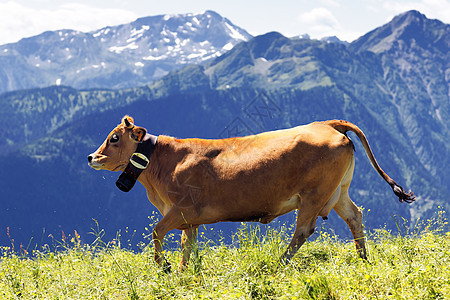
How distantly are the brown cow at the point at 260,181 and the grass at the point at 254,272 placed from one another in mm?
379

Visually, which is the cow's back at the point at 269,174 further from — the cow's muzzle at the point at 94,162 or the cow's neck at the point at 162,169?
the cow's muzzle at the point at 94,162

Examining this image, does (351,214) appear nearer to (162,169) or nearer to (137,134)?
(162,169)

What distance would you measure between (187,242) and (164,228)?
55 cm

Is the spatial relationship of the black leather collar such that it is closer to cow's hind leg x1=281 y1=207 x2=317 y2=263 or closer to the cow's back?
the cow's back

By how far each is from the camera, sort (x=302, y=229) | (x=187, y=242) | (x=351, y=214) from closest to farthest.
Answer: (x=302, y=229)
(x=187, y=242)
(x=351, y=214)

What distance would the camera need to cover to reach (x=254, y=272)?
23.3 ft

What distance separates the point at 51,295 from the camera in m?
7.29

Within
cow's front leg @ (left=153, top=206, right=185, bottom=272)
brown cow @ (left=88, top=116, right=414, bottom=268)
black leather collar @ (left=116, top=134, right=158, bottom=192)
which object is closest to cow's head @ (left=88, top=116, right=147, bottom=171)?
black leather collar @ (left=116, top=134, right=158, bottom=192)

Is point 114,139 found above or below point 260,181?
above

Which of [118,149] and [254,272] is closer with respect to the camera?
[254,272]

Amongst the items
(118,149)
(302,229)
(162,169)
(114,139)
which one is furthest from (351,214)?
(114,139)

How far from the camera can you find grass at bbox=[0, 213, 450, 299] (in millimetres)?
6006

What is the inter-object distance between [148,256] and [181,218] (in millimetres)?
960

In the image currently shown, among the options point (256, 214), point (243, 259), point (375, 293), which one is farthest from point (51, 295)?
point (375, 293)
